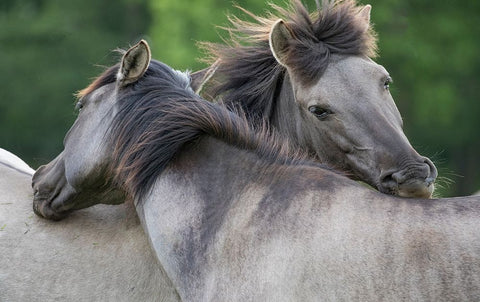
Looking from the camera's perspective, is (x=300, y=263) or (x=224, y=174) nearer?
(x=300, y=263)

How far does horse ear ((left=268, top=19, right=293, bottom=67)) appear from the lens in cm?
579

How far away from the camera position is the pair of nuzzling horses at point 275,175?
4223mm

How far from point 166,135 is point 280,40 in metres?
1.25

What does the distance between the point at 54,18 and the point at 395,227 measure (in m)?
24.5

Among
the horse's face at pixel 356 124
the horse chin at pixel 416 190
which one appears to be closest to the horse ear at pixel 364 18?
the horse's face at pixel 356 124

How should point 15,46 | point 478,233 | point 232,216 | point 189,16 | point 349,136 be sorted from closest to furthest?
point 478,233 → point 232,216 → point 349,136 → point 189,16 → point 15,46

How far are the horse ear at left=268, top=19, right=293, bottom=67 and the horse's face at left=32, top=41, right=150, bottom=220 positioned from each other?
0.98m

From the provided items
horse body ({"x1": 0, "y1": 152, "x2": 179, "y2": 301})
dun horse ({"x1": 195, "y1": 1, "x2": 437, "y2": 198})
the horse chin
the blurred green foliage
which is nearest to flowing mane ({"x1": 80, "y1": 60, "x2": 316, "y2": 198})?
dun horse ({"x1": 195, "y1": 1, "x2": 437, "y2": 198})

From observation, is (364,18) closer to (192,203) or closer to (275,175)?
(275,175)

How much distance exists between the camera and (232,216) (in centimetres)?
470

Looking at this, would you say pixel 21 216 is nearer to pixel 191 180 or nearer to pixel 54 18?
pixel 191 180

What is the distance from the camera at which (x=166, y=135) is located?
5.03 m

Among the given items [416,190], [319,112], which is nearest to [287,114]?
[319,112]

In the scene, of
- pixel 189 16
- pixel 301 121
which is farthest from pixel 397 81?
pixel 301 121
